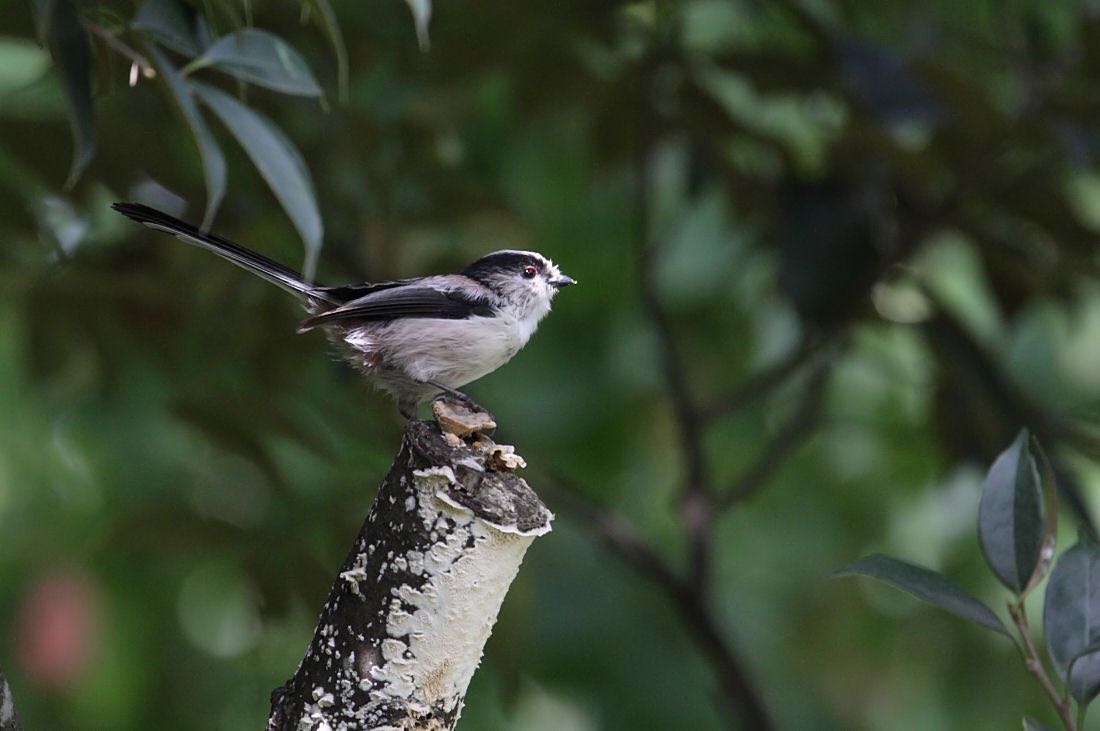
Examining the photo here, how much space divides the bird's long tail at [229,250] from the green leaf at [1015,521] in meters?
1.38

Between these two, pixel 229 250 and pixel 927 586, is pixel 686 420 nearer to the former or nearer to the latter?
pixel 229 250

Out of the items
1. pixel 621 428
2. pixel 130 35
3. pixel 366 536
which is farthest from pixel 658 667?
pixel 130 35

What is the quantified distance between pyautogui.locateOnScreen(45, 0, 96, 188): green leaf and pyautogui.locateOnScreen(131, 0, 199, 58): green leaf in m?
0.08

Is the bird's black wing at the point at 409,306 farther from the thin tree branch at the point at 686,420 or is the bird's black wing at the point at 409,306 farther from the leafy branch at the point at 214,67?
the thin tree branch at the point at 686,420

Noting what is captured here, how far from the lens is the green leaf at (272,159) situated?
183 centimetres

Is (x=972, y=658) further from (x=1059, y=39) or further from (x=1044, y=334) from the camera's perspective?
(x=1059, y=39)

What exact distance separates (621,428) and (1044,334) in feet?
5.47

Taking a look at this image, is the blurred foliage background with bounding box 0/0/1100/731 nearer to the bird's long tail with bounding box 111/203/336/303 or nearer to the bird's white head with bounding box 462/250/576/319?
the bird's long tail with bounding box 111/203/336/303

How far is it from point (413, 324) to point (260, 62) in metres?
0.93

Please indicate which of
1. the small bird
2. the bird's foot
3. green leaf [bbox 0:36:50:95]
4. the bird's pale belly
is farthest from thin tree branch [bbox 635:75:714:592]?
green leaf [bbox 0:36:50:95]

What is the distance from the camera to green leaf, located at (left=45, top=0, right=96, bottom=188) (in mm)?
1652

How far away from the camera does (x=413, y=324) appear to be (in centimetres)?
271

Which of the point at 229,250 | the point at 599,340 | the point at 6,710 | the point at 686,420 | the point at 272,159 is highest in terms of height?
the point at 272,159

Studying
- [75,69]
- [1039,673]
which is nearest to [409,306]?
[75,69]
